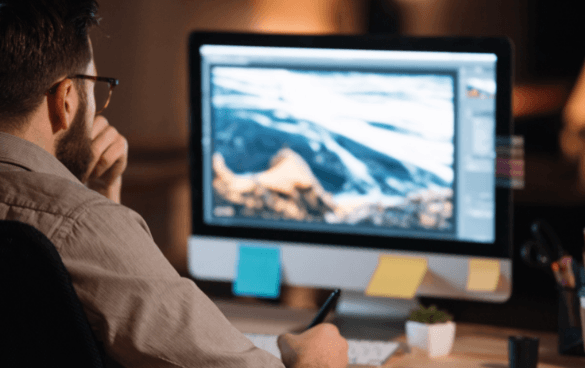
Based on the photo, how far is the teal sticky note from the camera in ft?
4.34

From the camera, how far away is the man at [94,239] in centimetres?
63

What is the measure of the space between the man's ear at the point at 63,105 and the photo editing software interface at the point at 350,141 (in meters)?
0.52

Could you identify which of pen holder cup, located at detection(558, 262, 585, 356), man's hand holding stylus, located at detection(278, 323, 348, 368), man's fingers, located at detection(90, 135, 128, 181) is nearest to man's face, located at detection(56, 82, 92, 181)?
man's fingers, located at detection(90, 135, 128, 181)

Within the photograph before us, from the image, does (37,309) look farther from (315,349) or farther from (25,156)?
(315,349)

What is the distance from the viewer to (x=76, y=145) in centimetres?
89

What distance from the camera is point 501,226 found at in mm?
1176

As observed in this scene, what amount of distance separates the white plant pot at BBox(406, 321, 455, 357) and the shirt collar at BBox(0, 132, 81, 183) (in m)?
0.66

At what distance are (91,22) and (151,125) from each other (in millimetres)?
815

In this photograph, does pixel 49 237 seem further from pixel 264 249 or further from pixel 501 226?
pixel 501 226

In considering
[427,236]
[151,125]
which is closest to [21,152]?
[427,236]

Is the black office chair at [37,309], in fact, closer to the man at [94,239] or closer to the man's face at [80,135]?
the man at [94,239]

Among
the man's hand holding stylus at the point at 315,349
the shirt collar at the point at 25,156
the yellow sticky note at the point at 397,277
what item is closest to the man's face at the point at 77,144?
the shirt collar at the point at 25,156

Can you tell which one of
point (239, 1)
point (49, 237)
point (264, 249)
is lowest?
point (264, 249)

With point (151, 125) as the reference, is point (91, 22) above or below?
above
